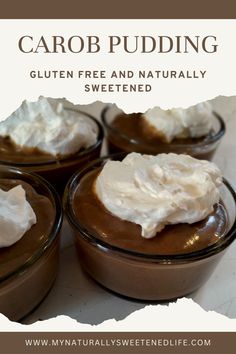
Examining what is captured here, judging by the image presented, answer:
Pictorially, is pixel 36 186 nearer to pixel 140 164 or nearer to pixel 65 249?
pixel 65 249

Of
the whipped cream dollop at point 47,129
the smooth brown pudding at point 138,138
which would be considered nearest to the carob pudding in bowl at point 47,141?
the whipped cream dollop at point 47,129

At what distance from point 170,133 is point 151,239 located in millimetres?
854

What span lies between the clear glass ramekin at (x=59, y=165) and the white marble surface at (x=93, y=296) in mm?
282

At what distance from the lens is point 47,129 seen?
6.22 feet

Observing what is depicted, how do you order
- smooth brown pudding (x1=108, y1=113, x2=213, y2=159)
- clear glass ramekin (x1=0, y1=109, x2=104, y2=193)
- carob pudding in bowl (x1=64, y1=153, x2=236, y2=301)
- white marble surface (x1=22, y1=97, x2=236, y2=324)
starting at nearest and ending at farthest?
1. carob pudding in bowl (x1=64, y1=153, x2=236, y2=301)
2. white marble surface (x1=22, y1=97, x2=236, y2=324)
3. clear glass ramekin (x1=0, y1=109, x2=104, y2=193)
4. smooth brown pudding (x1=108, y1=113, x2=213, y2=159)

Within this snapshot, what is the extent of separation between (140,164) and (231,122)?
51.4 inches

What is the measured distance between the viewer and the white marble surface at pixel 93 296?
1.48m

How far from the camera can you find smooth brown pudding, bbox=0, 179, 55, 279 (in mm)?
1265

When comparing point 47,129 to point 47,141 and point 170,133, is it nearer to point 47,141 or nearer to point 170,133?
point 47,141

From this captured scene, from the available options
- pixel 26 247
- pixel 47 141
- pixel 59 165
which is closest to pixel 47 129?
pixel 47 141

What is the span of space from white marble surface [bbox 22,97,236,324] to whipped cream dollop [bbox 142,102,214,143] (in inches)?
25.9

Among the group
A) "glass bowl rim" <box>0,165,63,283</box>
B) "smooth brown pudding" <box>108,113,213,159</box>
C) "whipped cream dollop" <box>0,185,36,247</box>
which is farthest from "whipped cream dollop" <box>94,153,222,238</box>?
"smooth brown pudding" <box>108,113,213,159</box>

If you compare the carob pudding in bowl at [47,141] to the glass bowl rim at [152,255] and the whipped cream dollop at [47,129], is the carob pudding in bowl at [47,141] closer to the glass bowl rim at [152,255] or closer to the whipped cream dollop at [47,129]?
the whipped cream dollop at [47,129]

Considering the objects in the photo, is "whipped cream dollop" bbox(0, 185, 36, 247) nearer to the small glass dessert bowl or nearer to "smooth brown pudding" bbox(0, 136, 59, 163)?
the small glass dessert bowl
